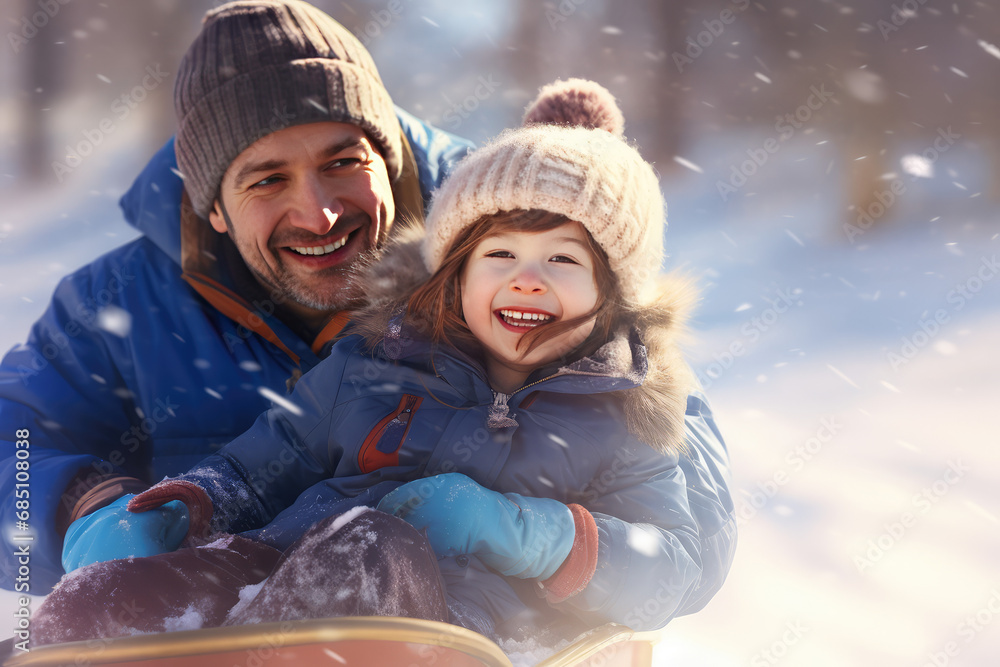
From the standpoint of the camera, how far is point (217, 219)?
6.42 feet

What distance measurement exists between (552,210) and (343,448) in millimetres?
662

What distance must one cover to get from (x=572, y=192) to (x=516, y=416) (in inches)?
18.2

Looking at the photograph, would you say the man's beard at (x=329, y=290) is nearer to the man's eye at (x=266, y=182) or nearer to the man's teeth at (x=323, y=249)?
the man's teeth at (x=323, y=249)

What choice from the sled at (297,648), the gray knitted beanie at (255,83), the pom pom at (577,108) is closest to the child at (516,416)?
the pom pom at (577,108)

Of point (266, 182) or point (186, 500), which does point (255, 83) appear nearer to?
point (266, 182)

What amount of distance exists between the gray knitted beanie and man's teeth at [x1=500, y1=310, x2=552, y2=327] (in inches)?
34.3

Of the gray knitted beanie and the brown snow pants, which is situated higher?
the gray knitted beanie

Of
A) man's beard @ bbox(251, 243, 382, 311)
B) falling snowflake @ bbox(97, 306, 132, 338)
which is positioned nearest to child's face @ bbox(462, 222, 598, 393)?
man's beard @ bbox(251, 243, 382, 311)

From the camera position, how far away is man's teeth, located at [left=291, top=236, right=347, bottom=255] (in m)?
1.87

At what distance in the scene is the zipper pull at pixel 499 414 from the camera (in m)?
1.32

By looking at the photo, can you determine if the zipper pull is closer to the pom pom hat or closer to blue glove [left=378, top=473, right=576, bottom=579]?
blue glove [left=378, top=473, right=576, bottom=579]

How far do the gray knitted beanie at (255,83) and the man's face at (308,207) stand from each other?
46 millimetres

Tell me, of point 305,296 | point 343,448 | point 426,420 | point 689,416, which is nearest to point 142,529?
point 343,448

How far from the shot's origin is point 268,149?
5.89 ft
